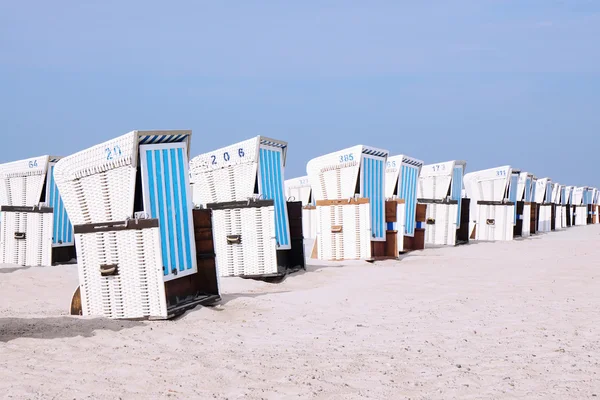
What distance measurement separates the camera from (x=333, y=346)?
6.67m

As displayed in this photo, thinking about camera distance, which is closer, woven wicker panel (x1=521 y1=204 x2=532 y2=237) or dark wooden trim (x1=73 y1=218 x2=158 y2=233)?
dark wooden trim (x1=73 y1=218 x2=158 y2=233)

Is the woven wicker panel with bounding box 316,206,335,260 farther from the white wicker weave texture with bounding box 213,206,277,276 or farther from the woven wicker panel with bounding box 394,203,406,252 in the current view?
the white wicker weave texture with bounding box 213,206,277,276

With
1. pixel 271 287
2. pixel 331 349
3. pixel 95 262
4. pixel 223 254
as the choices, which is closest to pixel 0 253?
pixel 223 254

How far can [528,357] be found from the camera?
5.95 metres

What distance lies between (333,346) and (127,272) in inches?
112

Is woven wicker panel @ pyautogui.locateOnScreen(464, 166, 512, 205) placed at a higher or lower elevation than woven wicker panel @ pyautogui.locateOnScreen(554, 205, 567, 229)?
higher

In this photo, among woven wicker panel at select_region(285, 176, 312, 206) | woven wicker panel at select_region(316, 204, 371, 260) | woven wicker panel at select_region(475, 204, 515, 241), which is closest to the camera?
woven wicker panel at select_region(316, 204, 371, 260)

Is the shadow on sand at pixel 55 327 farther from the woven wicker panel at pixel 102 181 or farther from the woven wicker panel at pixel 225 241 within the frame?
the woven wicker panel at pixel 225 241

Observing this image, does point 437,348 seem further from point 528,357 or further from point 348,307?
point 348,307

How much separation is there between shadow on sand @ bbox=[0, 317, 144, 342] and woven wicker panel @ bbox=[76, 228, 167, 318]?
0.25m

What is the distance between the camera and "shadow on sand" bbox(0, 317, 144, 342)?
6.88m

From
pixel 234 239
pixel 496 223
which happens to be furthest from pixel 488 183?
pixel 234 239

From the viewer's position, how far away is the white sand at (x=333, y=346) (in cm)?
513

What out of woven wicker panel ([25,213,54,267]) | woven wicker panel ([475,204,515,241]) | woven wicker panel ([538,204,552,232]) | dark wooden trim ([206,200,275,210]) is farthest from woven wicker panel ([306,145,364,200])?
woven wicker panel ([538,204,552,232])
